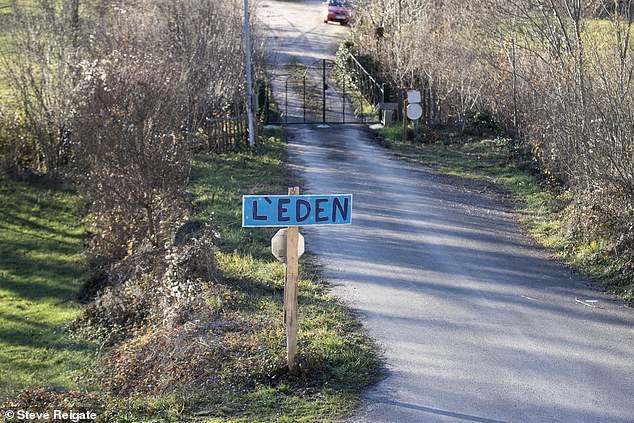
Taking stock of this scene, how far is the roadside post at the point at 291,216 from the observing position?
7.53 meters

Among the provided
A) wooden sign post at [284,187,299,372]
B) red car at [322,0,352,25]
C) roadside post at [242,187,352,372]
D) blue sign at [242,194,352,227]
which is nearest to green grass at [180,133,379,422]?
wooden sign post at [284,187,299,372]

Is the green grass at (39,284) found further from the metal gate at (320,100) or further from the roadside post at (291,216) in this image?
the metal gate at (320,100)

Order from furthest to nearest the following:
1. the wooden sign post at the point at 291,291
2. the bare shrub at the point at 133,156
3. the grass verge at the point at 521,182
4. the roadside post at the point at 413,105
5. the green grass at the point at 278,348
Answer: the roadside post at the point at 413,105, the bare shrub at the point at 133,156, the grass verge at the point at 521,182, the wooden sign post at the point at 291,291, the green grass at the point at 278,348

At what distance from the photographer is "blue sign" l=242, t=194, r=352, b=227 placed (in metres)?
7.52

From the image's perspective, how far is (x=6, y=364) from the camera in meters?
11.3

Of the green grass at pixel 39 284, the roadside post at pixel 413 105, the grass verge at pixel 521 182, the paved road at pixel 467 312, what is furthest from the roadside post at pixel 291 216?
the roadside post at pixel 413 105

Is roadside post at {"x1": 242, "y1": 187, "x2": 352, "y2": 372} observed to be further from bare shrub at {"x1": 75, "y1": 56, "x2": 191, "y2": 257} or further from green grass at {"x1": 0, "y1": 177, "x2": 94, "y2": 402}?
bare shrub at {"x1": 75, "y1": 56, "x2": 191, "y2": 257}

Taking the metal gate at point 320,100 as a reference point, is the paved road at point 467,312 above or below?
below

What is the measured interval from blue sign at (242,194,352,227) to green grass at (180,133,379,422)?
5.34ft

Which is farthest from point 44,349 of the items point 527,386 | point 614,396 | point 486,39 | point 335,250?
point 486,39

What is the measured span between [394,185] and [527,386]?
8.85 metres

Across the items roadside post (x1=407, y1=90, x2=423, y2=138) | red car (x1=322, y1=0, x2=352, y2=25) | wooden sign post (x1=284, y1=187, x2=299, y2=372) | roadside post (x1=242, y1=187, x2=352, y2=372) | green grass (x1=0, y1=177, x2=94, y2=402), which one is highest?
red car (x1=322, y1=0, x2=352, y2=25)

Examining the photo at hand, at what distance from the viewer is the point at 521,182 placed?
16.2 meters

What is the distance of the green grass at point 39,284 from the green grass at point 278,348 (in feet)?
8.06
